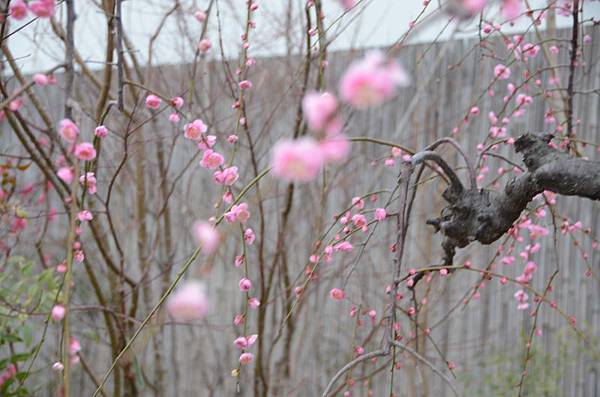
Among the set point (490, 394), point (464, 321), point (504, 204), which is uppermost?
point (504, 204)

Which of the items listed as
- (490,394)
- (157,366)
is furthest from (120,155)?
(490,394)

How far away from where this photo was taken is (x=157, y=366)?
3135 mm

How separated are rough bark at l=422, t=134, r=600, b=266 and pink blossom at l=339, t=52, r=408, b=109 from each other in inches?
29.7

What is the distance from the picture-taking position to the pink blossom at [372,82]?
535 mm

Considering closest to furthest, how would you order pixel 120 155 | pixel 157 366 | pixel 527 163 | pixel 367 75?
pixel 367 75 < pixel 527 163 < pixel 120 155 < pixel 157 366

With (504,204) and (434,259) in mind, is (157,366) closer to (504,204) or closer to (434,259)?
(434,259)

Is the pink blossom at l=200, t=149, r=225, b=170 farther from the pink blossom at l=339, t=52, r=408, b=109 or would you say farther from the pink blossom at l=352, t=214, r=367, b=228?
the pink blossom at l=339, t=52, r=408, b=109

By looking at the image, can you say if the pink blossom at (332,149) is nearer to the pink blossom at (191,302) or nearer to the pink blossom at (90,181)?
the pink blossom at (191,302)

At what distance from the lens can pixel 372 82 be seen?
0.54 meters

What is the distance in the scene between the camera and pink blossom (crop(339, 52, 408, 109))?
0.53 metres

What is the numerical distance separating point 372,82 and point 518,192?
0.83 meters

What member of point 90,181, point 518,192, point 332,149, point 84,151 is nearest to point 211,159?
point 90,181

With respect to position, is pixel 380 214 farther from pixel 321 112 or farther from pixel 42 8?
pixel 321 112

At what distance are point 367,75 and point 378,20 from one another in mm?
2864
